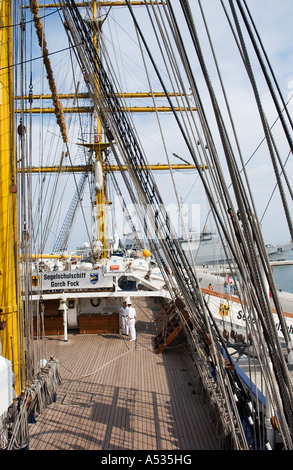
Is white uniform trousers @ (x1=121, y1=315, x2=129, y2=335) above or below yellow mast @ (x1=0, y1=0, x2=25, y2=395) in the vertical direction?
below

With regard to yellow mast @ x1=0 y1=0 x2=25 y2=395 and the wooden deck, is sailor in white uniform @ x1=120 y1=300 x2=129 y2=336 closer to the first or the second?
the wooden deck

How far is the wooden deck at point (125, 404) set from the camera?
13.0ft

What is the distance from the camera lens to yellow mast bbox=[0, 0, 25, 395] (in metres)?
4.39

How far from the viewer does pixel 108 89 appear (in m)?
5.77

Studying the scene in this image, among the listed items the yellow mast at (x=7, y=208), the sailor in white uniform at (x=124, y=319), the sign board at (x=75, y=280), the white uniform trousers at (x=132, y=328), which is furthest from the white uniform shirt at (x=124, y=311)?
the yellow mast at (x=7, y=208)

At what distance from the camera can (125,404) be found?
492 cm

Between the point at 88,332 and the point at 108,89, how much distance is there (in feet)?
20.7

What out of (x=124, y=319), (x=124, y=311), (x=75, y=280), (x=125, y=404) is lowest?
(x=125, y=404)

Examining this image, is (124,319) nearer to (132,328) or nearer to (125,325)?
(125,325)

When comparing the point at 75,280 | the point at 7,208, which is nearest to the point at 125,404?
the point at 7,208

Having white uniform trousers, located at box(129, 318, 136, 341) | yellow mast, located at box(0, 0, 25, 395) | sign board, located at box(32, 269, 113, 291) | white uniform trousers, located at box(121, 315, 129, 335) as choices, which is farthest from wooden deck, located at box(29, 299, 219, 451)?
sign board, located at box(32, 269, 113, 291)

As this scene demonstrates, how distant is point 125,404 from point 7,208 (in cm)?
341

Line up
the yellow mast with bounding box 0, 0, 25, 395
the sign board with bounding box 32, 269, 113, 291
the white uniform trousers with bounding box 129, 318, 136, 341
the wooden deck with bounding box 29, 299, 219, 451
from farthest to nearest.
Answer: the sign board with bounding box 32, 269, 113, 291 < the white uniform trousers with bounding box 129, 318, 136, 341 < the yellow mast with bounding box 0, 0, 25, 395 < the wooden deck with bounding box 29, 299, 219, 451

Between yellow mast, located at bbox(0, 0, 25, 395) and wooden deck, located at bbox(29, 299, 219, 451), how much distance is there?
2.95 feet
